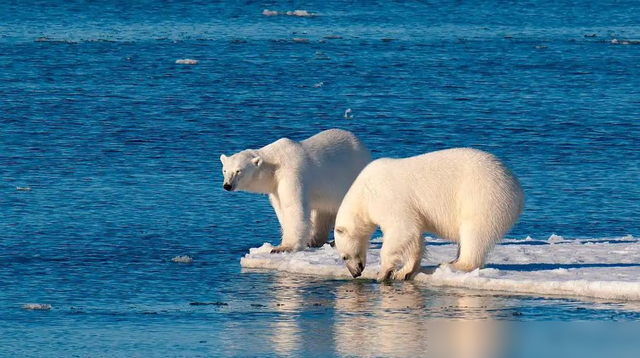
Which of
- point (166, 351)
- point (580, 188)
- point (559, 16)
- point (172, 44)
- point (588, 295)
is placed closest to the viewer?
point (166, 351)

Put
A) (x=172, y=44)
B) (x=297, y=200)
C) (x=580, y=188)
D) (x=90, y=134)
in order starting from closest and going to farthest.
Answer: (x=297, y=200), (x=580, y=188), (x=90, y=134), (x=172, y=44)

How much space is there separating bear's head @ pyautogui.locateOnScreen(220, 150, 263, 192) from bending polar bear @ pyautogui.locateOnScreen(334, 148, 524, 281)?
128cm

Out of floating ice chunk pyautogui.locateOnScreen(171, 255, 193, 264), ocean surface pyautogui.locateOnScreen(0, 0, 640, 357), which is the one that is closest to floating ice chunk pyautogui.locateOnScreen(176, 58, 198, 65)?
ocean surface pyautogui.locateOnScreen(0, 0, 640, 357)

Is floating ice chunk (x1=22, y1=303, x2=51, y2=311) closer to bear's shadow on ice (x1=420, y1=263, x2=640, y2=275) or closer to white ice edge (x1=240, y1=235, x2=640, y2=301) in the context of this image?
white ice edge (x1=240, y1=235, x2=640, y2=301)

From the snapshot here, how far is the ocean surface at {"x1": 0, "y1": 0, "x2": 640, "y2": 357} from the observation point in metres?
9.41

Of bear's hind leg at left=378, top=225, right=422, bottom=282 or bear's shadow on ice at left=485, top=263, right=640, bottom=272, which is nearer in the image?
bear's hind leg at left=378, top=225, right=422, bottom=282

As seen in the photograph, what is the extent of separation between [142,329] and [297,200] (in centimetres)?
300

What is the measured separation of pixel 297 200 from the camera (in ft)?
38.8

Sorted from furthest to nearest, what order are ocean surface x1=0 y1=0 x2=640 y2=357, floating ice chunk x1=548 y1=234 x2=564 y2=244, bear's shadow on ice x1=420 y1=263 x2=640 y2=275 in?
floating ice chunk x1=548 y1=234 x2=564 y2=244
bear's shadow on ice x1=420 y1=263 x2=640 y2=275
ocean surface x1=0 y1=0 x2=640 y2=357

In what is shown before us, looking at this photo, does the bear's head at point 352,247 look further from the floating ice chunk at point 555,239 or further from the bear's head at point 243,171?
the floating ice chunk at point 555,239

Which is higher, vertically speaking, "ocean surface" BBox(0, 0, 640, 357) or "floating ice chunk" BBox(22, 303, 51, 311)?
"floating ice chunk" BBox(22, 303, 51, 311)

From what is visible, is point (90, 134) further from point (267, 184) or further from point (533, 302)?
point (533, 302)

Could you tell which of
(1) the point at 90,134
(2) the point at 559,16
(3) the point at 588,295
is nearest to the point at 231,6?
(2) the point at 559,16

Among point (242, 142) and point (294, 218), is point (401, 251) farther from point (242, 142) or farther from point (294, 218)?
point (242, 142)
